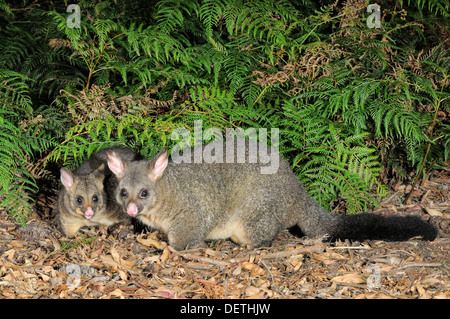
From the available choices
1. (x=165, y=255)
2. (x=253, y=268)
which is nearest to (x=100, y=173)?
(x=165, y=255)

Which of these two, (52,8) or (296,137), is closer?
(296,137)

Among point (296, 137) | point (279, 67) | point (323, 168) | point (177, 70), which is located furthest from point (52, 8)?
Answer: point (323, 168)

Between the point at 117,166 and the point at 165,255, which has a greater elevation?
the point at 117,166

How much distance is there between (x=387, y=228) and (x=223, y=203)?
1.89 meters

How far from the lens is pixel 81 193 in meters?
6.19

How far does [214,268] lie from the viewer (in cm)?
522

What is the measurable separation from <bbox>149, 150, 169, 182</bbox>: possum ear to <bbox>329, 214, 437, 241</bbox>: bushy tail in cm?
222

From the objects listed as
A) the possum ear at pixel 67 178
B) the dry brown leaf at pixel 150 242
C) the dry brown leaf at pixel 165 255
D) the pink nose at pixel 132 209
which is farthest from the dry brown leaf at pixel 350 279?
the possum ear at pixel 67 178

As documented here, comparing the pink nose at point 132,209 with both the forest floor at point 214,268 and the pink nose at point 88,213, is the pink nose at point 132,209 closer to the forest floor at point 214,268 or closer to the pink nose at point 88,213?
the forest floor at point 214,268

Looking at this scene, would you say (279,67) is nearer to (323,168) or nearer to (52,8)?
(323,168)

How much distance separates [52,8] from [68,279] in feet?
13.9

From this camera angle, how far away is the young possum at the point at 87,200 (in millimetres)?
6184

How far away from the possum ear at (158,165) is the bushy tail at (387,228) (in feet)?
7.29

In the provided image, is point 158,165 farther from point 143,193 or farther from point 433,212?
point 433,212
